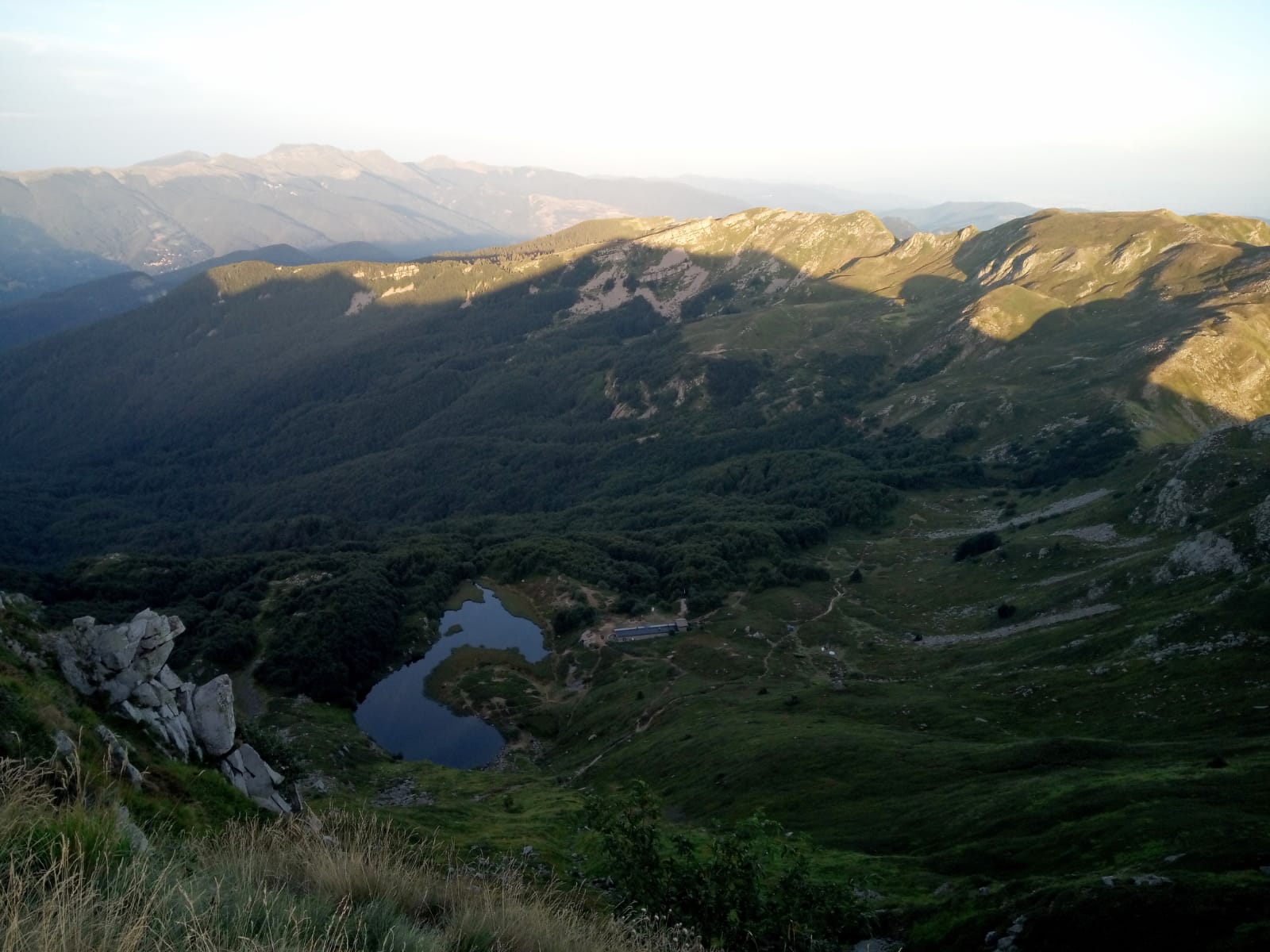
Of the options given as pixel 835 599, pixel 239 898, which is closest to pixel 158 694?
pixel 239 898

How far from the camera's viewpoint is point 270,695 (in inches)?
4072

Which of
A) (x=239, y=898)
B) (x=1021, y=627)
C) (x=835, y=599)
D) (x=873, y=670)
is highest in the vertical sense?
(x=239, y=898)

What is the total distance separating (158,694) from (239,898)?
21512mm

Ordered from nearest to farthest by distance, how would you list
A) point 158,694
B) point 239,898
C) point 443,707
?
point 239,898, point 158,694, point 443,707

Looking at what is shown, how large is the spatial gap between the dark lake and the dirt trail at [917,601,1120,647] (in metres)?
57.6

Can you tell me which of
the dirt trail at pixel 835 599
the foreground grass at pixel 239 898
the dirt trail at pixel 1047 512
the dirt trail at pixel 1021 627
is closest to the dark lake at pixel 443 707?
the dirt trail at pixel 835 599

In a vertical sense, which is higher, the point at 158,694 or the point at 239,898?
the point at 239,898

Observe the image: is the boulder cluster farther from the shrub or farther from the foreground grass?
the shrub

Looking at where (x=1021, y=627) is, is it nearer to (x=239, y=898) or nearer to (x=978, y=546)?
(x=978, y=546)

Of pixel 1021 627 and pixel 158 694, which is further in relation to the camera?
pixel 1021 627

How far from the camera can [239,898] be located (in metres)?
8.00

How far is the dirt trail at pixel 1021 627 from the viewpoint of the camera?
7988cm

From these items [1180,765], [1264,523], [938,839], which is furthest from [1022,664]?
[938,839]

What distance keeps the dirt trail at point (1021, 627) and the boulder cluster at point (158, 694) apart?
78.2m
